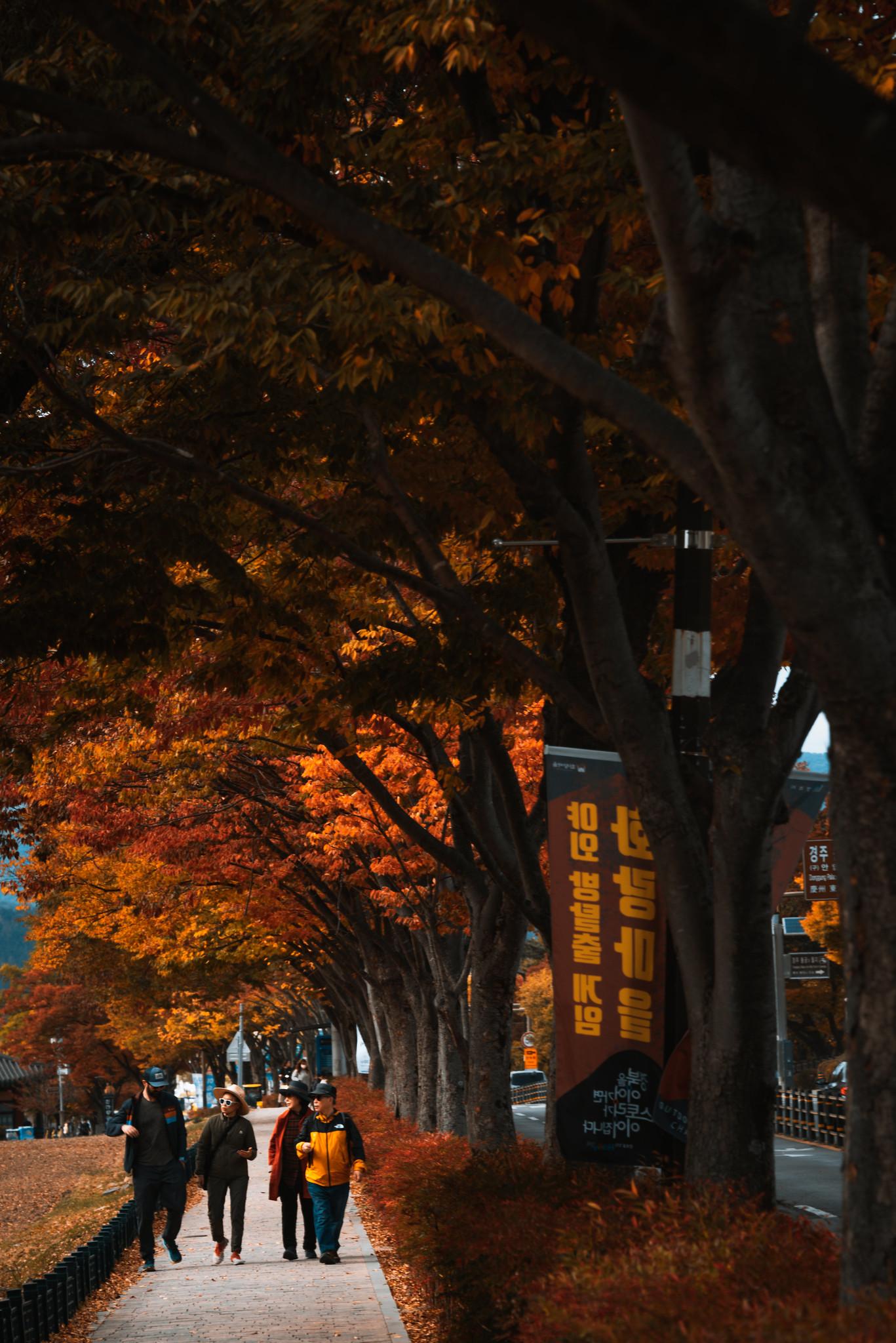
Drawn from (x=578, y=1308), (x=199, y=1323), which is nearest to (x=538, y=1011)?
(x=199, y=1323)

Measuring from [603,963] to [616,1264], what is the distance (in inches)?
122

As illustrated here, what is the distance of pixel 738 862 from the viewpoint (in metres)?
7.51

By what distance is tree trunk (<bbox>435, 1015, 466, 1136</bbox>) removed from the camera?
878 inches

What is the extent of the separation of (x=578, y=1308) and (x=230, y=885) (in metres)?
26.3

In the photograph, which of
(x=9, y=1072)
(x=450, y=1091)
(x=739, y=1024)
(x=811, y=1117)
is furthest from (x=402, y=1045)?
(x=9, y=1072)

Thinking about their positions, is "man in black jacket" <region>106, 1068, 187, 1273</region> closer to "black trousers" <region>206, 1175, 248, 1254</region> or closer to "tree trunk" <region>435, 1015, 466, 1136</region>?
"black trousers" <region>206, 1175, 248, 1254</region>

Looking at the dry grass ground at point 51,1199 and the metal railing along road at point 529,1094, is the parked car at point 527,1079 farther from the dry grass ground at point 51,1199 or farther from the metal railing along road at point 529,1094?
the dry grass ground at point 51,1199

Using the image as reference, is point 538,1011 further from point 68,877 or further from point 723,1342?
point 723,1342

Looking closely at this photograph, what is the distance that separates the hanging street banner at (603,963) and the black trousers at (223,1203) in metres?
6.60

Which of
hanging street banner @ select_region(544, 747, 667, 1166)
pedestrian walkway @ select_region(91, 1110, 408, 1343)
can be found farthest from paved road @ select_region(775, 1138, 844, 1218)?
hanging street banner @ select_region(544, 747, 667, 1166)

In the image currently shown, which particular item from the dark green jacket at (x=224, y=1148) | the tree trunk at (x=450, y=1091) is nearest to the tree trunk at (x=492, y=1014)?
the dark green jacket at (x=224, y=1148)

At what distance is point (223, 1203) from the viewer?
14.5 metres

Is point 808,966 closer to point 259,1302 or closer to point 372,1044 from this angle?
point 372,1044

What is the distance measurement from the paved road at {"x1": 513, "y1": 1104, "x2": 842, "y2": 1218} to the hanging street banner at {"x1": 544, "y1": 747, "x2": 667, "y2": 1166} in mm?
6548
